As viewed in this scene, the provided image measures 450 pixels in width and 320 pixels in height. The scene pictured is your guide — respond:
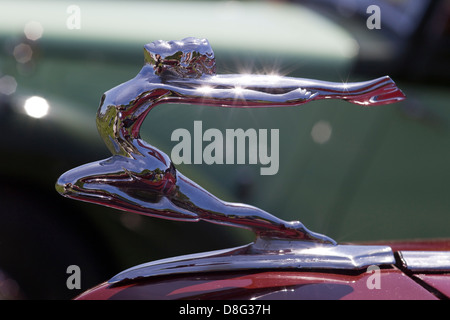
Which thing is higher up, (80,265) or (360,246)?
(80,265)

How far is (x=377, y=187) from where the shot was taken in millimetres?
2291

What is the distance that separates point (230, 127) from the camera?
231cm

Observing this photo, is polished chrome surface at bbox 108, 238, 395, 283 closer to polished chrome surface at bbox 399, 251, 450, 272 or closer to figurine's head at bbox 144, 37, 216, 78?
polished chrome surface at bbox 399, 251, 450, 272

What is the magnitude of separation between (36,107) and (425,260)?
1.59 m

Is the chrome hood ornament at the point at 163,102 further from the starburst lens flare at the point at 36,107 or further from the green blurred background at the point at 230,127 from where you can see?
the starburst lens flare at the point at 36,107

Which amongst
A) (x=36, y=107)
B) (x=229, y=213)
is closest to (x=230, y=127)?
(x=36, y=107)

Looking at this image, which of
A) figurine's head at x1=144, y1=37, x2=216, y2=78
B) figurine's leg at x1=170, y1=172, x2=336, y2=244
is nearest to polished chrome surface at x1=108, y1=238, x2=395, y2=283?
figurine's leg at x1=170, y1=172, x2=336, y2=244

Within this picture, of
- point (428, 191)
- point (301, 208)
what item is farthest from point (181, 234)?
point (428, 191)

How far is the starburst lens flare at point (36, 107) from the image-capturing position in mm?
2125

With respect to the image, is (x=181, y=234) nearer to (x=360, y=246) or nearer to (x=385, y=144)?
(x=385, y=144)

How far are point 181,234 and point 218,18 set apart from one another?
4.13 ft

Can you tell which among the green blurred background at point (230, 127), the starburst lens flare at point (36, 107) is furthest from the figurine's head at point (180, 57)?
the starburst lens flare at point (36, 107)
